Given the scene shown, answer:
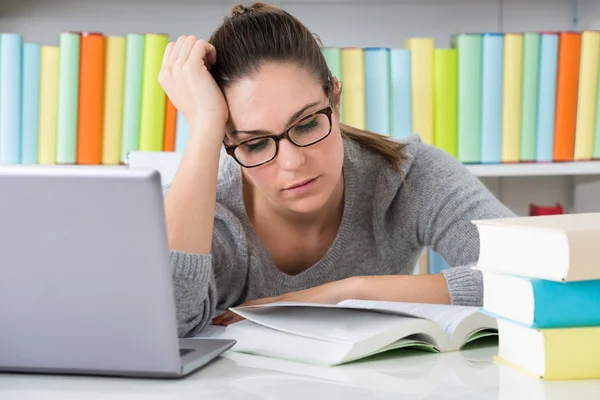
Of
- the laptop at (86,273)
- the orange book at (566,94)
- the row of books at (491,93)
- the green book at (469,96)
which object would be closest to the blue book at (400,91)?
the row of books at (491,93)

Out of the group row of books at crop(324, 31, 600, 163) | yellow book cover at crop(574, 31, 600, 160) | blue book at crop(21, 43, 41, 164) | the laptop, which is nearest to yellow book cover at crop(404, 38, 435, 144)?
row of books at crop(324, 31, 600, 163)

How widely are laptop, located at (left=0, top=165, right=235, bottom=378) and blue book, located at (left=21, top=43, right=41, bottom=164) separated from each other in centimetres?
126

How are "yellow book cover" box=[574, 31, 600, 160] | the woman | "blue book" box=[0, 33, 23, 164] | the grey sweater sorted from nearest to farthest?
the woman
the grey sweater
"blue book" box=[0, 33, 23, 164]
"yellow book cover" box=[574, 31, 600, 160]

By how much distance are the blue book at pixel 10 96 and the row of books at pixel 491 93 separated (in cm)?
77

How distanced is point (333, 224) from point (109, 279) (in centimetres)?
85

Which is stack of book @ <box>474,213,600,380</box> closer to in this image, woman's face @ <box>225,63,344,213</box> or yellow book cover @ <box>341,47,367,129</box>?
woman's face @ <box>225,63,344,213</box>

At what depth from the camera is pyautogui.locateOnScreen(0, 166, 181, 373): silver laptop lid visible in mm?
611

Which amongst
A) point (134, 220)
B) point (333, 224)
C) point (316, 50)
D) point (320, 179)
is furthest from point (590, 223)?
point (333, 224)

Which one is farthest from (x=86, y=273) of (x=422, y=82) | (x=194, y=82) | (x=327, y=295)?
(x=422, y=82)

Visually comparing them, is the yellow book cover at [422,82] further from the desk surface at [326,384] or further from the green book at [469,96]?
the desk surface at [326,384]

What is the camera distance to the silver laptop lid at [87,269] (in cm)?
61

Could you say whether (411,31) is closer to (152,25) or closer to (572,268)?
(152,25)

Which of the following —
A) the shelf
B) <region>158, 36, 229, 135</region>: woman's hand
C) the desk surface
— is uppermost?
<region>158, 36, 229, 135</region>: woman's hand

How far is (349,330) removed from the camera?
2.64 ft
